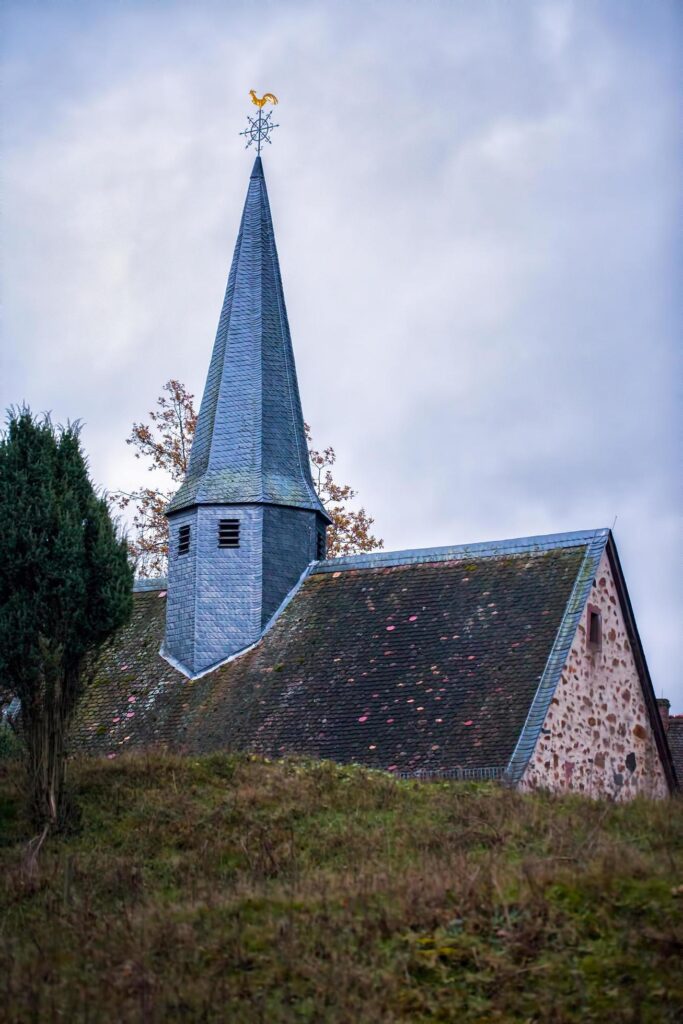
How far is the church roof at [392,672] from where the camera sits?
1864 centimetres

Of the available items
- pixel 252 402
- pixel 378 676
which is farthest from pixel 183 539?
pixel 378 676

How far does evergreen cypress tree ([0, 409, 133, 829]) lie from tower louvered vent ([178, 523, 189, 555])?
705 cm

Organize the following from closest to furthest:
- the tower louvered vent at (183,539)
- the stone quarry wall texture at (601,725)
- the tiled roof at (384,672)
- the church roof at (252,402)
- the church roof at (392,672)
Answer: the stone quarry wall texture at (601,725)
the church roof at (392,672)
the tiled roof at (384,672)
the church roof at (252,402)
the tower louvered vent at (183,539)

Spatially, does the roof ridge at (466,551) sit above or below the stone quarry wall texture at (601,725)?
above

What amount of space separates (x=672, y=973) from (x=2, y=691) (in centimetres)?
1049

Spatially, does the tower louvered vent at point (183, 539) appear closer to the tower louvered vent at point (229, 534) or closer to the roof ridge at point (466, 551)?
the tower louvered vent at point (229, 534)

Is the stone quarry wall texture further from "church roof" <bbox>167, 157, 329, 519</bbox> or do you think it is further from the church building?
"church roof" <bbox>167, 157, 329, 519</bbox>

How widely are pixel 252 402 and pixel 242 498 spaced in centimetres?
221

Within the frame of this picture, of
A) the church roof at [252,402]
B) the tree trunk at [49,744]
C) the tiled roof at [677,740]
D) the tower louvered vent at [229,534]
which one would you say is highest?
the church roof at [252,402]

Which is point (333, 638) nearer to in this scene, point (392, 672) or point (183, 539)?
point (392, 672)

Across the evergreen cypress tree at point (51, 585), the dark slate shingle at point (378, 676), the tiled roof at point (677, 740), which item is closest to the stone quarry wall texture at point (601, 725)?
the dark slate shingle at point (378, 676)

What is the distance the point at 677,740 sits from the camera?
33.1 m

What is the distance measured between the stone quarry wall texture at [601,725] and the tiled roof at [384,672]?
1.31 feet

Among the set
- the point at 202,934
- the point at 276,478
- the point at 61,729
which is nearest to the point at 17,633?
the point at 61,729
